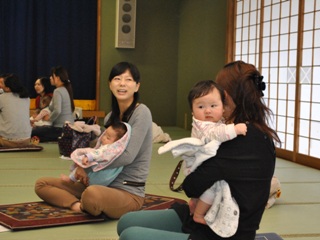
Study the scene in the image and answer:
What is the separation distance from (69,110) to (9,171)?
214 cm

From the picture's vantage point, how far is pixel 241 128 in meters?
1.96

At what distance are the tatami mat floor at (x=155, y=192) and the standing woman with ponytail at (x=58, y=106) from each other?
29cm

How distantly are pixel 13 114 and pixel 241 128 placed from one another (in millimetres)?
4791

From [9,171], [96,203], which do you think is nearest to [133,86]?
[96,203]

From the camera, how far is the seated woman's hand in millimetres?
3490


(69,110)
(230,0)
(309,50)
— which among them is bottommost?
(69,110)

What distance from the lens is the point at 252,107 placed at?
206 cm

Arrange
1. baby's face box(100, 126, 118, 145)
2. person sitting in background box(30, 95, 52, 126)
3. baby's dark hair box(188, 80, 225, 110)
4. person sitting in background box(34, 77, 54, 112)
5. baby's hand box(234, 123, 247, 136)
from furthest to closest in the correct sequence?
person sitting in background box(34, 77, 54, 112), person sitting in background box(30, 95, 52, 126), baby's face box(100, 126, 118, 145), baby's dark hair box(188, 80, 225, 110), baby's hand box(234, 123, 247, 136)

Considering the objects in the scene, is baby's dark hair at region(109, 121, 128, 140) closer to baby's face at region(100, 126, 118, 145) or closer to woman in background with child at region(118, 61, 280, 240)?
baby's face at region(100, 126, 118, 145)

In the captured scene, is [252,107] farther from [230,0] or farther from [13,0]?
[13,0]

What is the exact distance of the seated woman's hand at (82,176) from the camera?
349 centimetres

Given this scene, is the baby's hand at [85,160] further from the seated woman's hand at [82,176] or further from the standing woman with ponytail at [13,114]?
the standing woman with ponytail at [13,114]

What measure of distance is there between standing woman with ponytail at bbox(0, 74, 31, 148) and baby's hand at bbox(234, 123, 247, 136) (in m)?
4.70

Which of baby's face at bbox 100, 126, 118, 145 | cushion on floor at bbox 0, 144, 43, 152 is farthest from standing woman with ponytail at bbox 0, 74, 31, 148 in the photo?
baby's face at bbox 100, 126, 118, 145
